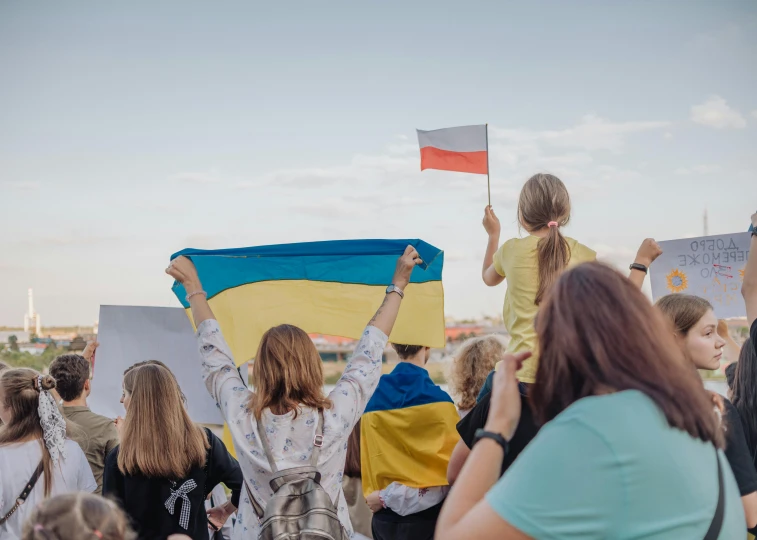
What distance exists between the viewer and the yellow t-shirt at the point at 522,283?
3590mm

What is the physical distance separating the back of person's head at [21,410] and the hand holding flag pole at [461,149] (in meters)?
2.92

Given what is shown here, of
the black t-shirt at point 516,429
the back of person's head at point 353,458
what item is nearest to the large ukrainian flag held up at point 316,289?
the back of person's head at point 353,458

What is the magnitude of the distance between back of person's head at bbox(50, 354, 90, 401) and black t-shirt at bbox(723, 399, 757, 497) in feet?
13.1

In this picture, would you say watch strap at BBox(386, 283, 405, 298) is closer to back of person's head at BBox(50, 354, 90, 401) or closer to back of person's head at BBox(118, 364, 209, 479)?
back of person's head at BBox(118, 364, 209, 479)

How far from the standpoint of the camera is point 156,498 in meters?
3.59

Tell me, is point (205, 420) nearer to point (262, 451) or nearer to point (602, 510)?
point (262, 451)

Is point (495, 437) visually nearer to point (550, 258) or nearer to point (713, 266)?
point (550, 258)

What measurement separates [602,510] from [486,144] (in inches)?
152

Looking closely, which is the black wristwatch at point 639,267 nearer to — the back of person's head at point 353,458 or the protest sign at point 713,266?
the protest sign at point 713,266

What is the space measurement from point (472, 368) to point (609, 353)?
124 inches

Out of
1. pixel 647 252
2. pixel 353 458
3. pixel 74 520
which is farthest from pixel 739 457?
pixel 353 458

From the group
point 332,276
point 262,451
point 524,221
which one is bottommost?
point 262,451

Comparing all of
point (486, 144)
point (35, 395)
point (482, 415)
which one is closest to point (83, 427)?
point (35, 395)

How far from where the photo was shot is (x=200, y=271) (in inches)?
190
